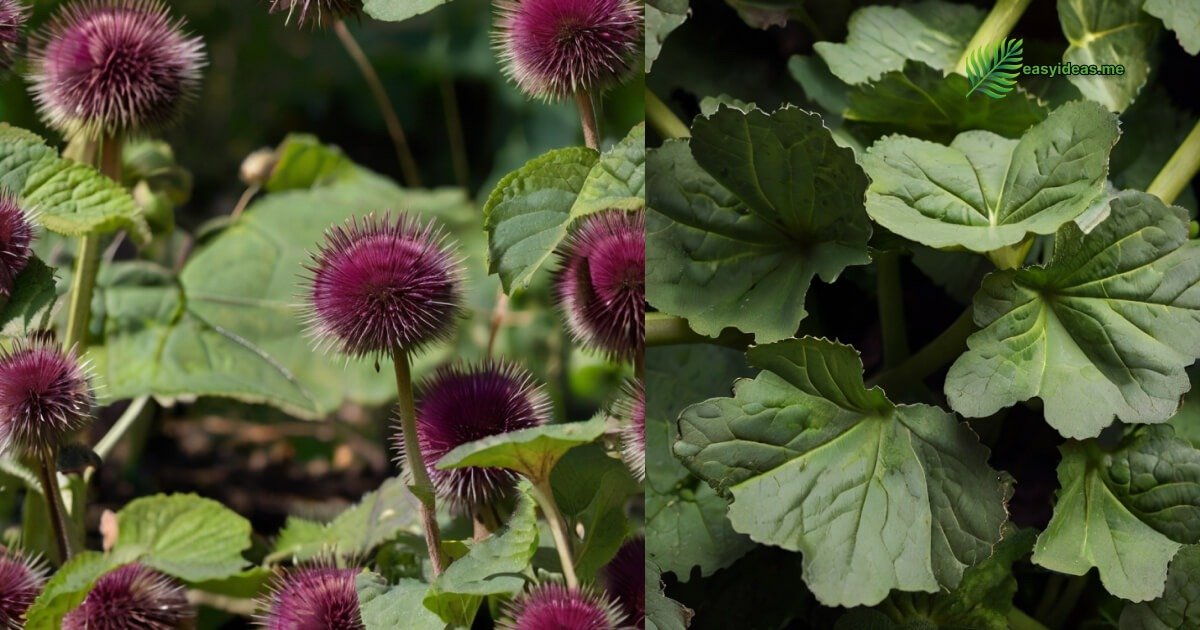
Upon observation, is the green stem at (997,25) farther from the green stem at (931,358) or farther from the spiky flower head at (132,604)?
the spiky flower head at (132,604)

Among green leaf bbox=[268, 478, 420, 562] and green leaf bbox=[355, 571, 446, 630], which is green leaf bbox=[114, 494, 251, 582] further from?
green leaf bbox=[355, 571, 446, 630]

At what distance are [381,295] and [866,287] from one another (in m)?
0.44

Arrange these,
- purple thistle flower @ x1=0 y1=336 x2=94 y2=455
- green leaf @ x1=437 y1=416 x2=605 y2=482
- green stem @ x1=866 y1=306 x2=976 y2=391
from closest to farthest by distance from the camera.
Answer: green leaf @ x1=437 y1=416 x2=605 y2=482 → purple thistle flower @ x1=0 y1=336 x2=94 y2=455 → green stem @ x1=866 y1=306 x2=976 y2=391

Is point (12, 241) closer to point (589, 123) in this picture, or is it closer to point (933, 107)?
point (589, 123)

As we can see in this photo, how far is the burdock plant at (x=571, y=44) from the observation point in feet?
2.34

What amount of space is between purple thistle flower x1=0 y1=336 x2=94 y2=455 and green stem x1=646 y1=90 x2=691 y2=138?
1.40 feet

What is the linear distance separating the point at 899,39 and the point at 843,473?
36cm

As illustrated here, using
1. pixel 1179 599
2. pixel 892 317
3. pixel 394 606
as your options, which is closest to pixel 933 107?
pixel 892 317

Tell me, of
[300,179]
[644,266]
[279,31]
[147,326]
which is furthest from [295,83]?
[644,266]

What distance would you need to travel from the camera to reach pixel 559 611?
0.67 m

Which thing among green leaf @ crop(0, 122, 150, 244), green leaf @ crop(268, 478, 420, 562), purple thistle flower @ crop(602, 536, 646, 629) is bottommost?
green leaf @ crop(268, 478, 420, 562)

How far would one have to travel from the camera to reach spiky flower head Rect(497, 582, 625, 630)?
2.18ft

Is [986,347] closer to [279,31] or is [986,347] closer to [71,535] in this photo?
[71,535]

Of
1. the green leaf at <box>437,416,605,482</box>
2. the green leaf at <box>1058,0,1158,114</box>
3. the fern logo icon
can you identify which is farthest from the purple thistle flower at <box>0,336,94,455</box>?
the green leaf at <box>1058,0,1158,114</box>
